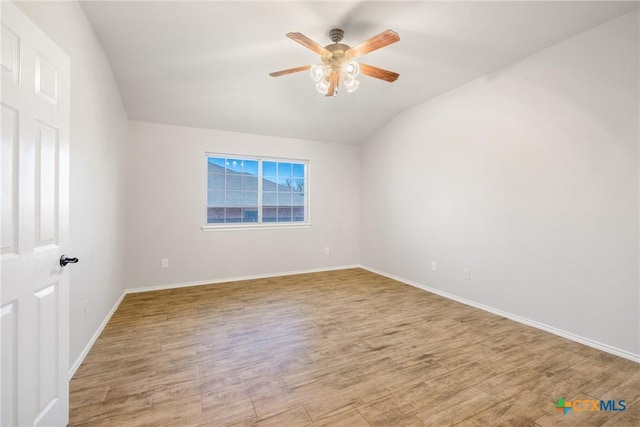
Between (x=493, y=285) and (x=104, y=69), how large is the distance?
4.60 meters

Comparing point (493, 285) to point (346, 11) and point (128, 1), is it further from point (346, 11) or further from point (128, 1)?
point (128, 1)

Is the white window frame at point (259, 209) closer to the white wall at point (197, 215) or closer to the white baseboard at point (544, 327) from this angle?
the white wall at point (197, 215)

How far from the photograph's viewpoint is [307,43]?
1.98 metres

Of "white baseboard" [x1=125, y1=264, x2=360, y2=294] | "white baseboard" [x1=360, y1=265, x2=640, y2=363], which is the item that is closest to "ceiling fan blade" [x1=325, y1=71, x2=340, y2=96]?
"white baseboard" [x1=360, y1=265, x2=640, y2=363]

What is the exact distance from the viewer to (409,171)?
4.19m

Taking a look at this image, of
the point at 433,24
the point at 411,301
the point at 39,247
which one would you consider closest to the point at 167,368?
the point at 39,247

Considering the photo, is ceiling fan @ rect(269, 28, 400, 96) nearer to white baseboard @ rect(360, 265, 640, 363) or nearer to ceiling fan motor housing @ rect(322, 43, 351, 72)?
ceiling fan motor housing @ rect(322, 43, 351, 72)

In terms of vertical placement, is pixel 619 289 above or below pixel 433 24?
below

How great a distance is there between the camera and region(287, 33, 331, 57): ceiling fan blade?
1.87m

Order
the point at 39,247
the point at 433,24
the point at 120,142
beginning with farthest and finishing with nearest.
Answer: the point at 120,142, the point at 433,24, the point at 39,247

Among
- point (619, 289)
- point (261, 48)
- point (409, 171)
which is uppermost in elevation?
point (261, 48)

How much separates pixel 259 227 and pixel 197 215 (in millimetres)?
966

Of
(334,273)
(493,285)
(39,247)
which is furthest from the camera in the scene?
(334,273)

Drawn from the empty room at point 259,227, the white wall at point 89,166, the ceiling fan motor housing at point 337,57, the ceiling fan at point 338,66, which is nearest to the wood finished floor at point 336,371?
the empty room at point 259,227
